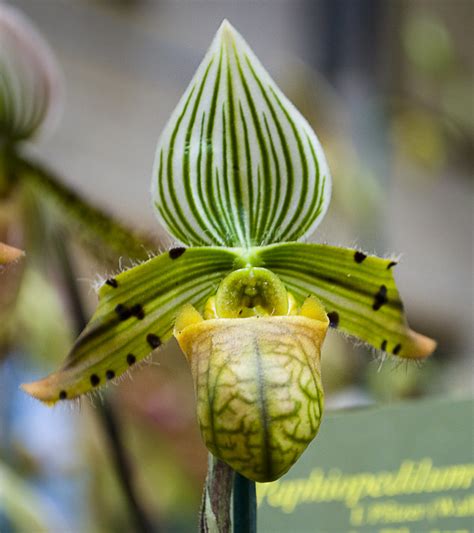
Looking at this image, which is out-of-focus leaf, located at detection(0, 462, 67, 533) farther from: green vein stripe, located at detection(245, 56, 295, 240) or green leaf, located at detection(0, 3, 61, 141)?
green vein stripe, located at detection(245, 56, 295, 240)

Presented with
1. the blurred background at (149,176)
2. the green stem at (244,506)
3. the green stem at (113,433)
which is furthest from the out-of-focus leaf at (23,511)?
the green stem at (244,506)

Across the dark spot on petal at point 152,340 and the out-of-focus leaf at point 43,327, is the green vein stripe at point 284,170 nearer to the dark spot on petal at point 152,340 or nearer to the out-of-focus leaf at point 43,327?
the dark spot on petal at point 152,340

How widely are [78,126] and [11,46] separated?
1.34 metres

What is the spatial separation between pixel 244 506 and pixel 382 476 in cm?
20

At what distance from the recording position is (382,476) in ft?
1.98

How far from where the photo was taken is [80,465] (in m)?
1.27

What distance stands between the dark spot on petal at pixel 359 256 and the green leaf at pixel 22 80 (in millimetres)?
418

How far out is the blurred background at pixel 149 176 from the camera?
3.64 ft

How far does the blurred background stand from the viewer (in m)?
1.11

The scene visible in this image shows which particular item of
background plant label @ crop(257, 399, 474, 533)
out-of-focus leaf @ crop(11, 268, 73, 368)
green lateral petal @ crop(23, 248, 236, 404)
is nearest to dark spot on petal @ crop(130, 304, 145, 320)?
green lateral petal @ crop(23, 248, 236, 404)

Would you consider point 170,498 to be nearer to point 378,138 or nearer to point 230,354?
point 378,138

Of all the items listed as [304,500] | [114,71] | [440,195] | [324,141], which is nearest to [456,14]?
[440,195]

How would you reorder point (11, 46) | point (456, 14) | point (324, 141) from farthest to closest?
point (456, 14) < point (324, 141) < point (11, 46)

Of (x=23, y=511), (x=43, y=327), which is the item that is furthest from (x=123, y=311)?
(x=43, y=327)
